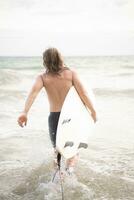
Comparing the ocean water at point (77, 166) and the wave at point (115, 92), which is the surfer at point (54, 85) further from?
the wave at point (115, 92)

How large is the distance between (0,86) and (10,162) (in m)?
11.1

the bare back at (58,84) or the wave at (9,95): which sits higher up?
the bare back at (58,84)

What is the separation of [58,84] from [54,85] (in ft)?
0.12

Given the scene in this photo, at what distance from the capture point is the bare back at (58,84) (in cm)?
375

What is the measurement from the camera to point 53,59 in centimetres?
365

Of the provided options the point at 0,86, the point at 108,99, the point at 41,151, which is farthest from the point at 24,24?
the point at 41,151

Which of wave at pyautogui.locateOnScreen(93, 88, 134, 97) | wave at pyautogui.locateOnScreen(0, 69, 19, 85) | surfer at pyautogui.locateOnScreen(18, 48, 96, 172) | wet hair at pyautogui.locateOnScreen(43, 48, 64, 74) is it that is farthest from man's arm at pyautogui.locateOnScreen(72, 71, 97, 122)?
wave at pyautogui.locateOnScreen(0, 69, 19, 85)

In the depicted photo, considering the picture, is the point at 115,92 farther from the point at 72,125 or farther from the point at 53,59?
the point at 53,59

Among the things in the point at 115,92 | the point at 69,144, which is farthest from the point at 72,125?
the point at 115,92

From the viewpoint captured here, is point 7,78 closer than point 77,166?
No

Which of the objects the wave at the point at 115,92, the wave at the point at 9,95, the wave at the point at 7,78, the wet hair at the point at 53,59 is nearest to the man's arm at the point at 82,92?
the wet hair at the point at 53,59

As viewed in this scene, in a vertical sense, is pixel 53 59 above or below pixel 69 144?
above

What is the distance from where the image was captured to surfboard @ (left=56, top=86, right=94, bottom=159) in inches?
150

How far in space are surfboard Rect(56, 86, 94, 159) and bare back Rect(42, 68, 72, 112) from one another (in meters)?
0.05
